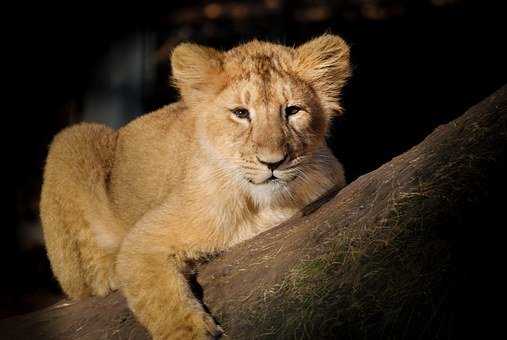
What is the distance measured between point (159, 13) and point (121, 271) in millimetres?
3566

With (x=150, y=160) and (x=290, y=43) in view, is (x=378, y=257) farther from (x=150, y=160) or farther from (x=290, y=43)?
(x=290, y=43)

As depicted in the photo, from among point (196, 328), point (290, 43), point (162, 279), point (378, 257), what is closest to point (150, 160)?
point (162, 279)

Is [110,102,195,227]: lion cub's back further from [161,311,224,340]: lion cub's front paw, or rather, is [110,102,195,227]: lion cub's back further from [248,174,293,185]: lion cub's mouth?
[161,311,224,340]: lion cub's front paw

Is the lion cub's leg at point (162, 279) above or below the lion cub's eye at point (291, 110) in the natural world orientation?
below

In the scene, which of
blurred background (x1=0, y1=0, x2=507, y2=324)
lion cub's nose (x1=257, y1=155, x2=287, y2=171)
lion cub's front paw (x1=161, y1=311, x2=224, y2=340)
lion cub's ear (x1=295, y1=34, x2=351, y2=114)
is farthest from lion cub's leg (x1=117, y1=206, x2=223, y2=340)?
blurred background (x1=0, y1=0, x2=507, y2=324)

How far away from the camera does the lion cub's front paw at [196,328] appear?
9.02ft

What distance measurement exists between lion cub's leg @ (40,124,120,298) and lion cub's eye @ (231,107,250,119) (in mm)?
1156

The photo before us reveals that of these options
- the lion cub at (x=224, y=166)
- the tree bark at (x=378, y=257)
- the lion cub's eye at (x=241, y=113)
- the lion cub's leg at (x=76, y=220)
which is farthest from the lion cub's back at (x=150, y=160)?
the tree bark at (x=378, y=257)

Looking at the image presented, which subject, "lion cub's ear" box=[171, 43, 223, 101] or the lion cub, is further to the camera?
"lion cub's ear" box=[171, 43, 223, 101]

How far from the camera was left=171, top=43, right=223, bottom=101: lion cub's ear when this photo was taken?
3283 mm

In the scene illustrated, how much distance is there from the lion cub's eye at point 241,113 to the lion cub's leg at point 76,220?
45.5 inches

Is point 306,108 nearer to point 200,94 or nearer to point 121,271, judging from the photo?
point 200,94

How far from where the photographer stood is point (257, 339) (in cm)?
260

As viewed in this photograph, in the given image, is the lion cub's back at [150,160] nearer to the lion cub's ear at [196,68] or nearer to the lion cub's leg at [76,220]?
the lion cub's leg at [76,220]
